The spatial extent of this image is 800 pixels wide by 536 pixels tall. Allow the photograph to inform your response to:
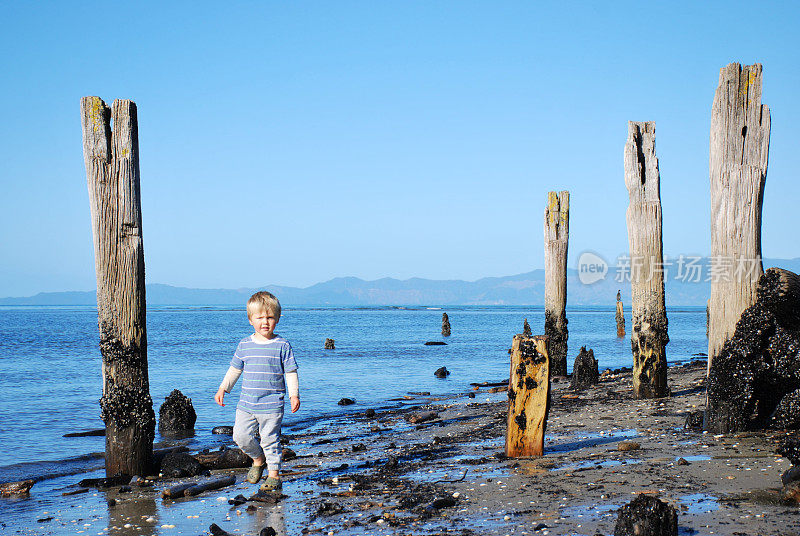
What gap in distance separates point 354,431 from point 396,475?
4.82 m

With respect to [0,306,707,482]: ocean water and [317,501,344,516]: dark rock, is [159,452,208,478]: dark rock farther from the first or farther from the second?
[317,501,344,516]: dark rock

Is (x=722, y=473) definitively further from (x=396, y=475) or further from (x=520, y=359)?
(x=396, y=475)

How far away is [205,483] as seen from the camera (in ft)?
23.6

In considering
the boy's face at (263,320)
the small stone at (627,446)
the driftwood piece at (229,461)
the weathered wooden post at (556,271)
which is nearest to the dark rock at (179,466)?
the driftwood piece at (229,461)

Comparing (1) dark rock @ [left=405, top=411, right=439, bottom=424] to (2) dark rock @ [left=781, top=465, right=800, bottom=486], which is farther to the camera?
(1) dark rock @ [left=405, top=411, right=439, bottom=424]

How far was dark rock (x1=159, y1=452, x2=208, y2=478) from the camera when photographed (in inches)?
309

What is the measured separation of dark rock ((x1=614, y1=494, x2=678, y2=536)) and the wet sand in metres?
0.30

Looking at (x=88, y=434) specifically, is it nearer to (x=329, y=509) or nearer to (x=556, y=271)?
(x=329, y=509)

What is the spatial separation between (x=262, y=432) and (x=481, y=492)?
2.17 metres

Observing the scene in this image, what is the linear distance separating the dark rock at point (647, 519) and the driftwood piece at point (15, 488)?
6782mm

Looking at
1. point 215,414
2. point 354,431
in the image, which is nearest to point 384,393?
point 215,414

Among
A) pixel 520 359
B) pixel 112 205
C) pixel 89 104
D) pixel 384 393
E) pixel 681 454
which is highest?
pixel 89 104

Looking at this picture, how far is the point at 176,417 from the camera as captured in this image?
1280 centimetres

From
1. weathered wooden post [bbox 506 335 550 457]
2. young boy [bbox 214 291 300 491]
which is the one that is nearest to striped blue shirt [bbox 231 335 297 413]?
young boy [bbox 214 291 300 491]
